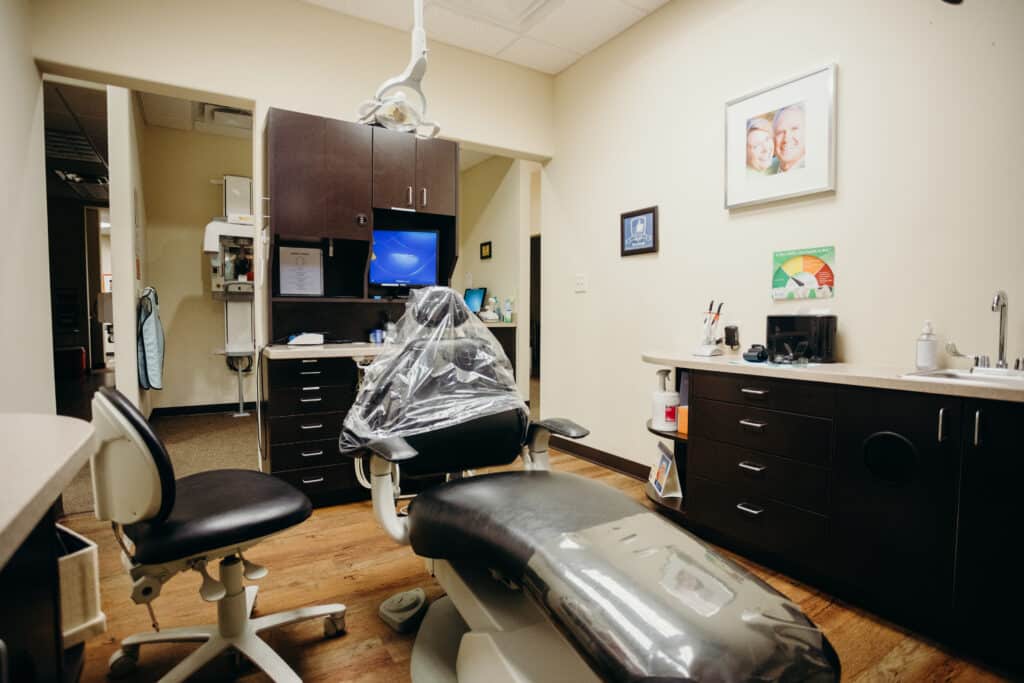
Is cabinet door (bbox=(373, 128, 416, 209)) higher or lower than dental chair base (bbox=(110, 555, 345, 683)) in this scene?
higher

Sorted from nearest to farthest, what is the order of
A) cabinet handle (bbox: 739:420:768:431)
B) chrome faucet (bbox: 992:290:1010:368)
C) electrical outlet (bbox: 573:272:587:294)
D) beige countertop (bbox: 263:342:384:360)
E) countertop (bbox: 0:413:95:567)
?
countertop (bbox: 0:413:95:567) → chrome faucet (bbox: 992:290:1010:368) → cabinet handle (bbox: 739:420:768:431) → beige countertop (bbox: 263:342:384:360) → electrical outlet (bbox: 573:272:587:294)

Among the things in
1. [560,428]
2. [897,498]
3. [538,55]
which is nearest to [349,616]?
[560,428]

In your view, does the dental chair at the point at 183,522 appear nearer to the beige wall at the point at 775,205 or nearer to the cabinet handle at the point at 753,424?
the cabinet handle at the point at 753,424

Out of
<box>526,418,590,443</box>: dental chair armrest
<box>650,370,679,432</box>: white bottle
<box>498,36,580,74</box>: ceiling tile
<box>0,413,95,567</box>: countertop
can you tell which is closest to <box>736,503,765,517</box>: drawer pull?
<box>650,370,679,432</box>: white bottle

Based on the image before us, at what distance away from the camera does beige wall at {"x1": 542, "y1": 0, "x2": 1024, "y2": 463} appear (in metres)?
1.83

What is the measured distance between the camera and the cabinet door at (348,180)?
282 cm

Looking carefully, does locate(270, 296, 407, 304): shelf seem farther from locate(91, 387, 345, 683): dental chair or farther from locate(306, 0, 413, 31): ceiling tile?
locate(306, 0, 413, 31): ceiling tile

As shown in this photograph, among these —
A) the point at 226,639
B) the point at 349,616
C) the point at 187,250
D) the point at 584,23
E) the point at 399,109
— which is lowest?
the point at 349,616

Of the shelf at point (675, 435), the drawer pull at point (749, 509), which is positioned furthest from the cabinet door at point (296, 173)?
the drawer pull at point (749, 509)

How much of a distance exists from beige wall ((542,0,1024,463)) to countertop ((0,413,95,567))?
8.52ft

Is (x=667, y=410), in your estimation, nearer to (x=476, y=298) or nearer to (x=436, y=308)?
(x=436, y=308)

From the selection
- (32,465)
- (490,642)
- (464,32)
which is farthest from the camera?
(464,32)

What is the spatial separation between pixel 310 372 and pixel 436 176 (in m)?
1.42

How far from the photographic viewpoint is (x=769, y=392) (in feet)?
6.54
